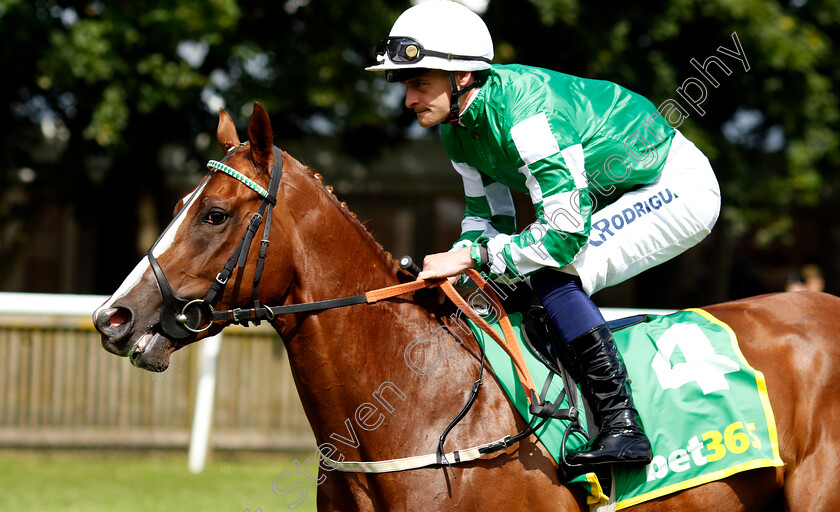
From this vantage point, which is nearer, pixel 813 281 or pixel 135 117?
pixel 813 281

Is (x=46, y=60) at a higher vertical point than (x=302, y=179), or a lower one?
higher

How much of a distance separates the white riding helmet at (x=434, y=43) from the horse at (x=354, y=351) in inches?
20.8

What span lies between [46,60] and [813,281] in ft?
29.7

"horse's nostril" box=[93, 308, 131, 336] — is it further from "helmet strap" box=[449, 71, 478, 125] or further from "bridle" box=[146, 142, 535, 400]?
"helmet strap" box=[449, 71, 478, 125]

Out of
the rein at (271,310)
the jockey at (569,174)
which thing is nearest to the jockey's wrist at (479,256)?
the jockey at (569,174)

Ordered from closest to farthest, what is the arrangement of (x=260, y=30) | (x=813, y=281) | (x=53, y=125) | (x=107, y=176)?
(x=813, y=281), (x=260, y=30), (x=53, y=125), (x=107, y=176)

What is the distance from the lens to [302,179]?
2.76 m

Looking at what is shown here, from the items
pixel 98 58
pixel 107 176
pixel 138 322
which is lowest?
pixel 138 322

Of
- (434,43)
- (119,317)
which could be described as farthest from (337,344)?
(434,43)

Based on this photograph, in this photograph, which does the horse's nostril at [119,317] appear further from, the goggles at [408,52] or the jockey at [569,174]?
the goggles at [408,52]

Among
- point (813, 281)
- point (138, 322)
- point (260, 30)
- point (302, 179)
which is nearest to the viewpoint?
point (138, 322)

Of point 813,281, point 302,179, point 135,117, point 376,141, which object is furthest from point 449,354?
point 376,141

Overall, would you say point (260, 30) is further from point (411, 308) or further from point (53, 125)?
point (411, 308)

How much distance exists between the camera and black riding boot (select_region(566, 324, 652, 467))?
108 inches
